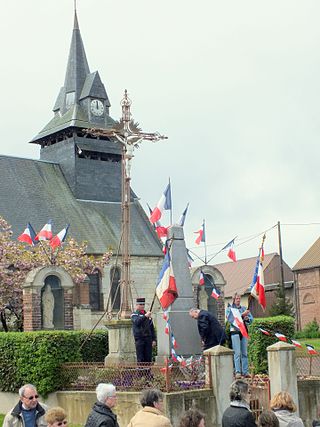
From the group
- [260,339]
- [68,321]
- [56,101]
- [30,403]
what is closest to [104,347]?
[68,321]

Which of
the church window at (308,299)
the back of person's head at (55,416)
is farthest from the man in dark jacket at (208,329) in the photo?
the church window at (308,299)

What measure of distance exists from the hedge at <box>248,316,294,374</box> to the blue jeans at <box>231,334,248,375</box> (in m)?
3.04

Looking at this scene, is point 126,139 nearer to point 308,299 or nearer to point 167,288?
point 167,288

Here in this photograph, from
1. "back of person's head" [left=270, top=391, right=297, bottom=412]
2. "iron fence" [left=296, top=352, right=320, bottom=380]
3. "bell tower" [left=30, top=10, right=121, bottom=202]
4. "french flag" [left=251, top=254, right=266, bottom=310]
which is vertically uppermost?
"bell tower" [left=30, top=10, right=121, bottom=202]

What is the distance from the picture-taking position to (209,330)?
1383 centimetres

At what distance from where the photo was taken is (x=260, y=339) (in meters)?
18.1

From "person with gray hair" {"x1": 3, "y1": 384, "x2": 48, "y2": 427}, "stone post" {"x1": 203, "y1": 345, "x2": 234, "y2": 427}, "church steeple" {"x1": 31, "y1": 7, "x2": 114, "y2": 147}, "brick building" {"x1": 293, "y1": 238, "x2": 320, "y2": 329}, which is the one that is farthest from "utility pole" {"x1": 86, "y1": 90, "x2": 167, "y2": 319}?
"brick building" {"x1": 293, "y1": 238, "x2": 320, "y2": 329}

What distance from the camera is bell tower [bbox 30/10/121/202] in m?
38.4

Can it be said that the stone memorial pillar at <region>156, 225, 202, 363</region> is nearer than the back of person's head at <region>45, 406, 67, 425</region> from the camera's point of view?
No

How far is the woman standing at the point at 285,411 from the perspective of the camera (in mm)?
6863

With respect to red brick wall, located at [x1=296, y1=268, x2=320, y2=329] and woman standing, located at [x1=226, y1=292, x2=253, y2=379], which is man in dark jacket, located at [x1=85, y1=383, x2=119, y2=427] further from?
red brick wall, located at [x1=296, y1=268, x2=320, y2=329]

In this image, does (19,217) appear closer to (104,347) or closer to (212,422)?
(104,347)

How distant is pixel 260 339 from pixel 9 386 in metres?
6.42

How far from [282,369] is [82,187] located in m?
25.9
